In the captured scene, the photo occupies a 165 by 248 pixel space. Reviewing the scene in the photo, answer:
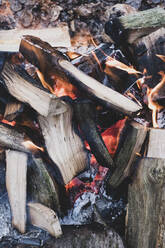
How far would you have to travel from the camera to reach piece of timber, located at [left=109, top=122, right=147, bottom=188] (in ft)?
5.77

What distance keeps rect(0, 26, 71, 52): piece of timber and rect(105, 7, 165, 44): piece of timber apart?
1.39 ft

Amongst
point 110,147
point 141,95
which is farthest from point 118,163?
point 141,95

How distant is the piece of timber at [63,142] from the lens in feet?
5.89

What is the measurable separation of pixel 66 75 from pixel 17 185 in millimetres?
810

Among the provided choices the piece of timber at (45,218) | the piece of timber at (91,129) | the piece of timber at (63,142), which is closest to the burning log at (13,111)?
the piece of timber at (63,142)

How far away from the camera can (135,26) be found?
2168mm

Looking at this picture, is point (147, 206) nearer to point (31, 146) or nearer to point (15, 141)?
point (31, 146)

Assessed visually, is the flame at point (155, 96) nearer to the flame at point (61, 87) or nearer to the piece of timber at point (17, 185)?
the flame at point (61, 87)

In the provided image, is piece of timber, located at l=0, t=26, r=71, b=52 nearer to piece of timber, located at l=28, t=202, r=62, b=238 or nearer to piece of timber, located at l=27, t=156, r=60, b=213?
piece of timber, located at l=27, t=156, r=60, b=213

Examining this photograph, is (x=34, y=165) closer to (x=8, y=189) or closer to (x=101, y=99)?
(x=8, y=189)

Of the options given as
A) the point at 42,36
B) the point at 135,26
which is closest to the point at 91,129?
the point at 135,26

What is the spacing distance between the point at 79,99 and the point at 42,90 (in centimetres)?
28

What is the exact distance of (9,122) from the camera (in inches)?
79.5

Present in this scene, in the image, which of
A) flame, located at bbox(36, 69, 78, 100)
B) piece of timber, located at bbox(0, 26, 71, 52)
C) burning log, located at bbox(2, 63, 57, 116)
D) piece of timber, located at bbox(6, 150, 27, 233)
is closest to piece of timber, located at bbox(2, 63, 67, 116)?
burning log, located at bbox(2, 63, 57, 116)
